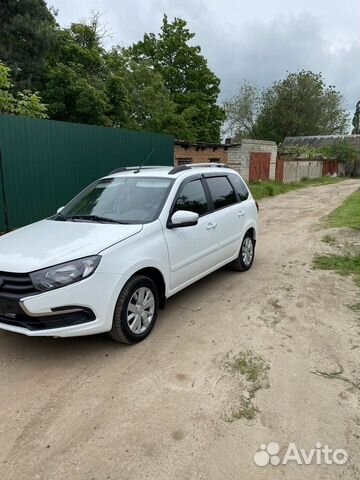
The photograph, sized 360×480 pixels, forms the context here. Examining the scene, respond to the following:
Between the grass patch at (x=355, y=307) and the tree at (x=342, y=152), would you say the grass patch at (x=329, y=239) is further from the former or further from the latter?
the tree at (x=342, y=152)

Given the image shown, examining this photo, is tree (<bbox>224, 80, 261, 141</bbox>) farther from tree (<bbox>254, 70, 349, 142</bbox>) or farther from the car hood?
the car hood

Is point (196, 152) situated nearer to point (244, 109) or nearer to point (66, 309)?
point (66, 309)

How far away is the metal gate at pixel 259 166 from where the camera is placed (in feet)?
65.4

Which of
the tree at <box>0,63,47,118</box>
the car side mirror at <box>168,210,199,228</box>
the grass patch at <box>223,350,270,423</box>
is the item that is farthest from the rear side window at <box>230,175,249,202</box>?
the tree at <box>0,63,47,118</box>

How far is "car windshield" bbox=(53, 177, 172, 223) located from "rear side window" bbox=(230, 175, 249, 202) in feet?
5.38

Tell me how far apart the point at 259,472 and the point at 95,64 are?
632 inches

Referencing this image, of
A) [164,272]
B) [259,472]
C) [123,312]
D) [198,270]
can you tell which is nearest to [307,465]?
[259,472]

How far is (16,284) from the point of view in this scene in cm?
320

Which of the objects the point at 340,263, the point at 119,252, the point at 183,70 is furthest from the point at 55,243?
the point at 183,70

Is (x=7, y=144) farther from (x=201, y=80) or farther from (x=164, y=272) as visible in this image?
(x=201, y=80)

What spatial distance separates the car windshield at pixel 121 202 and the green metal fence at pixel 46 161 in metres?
2.78

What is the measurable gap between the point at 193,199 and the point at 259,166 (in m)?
16.9

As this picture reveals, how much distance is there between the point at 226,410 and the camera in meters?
2.78

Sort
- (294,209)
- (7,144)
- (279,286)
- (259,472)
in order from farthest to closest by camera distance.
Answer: (294,209) < (7,144) < (279,286) < (259,472)
